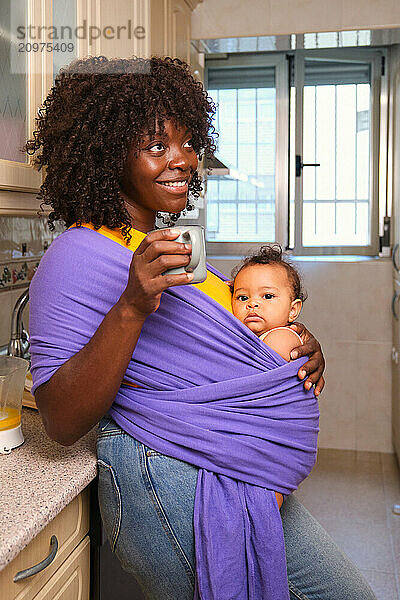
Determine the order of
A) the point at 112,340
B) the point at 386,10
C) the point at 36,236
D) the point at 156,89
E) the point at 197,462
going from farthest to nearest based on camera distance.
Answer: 1. the point at 386,10
2. the point at 36,236
3. the point at 156,89
4. the point at 197,462
5. the point at 112,340

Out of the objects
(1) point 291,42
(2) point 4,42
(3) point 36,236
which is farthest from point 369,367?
(2) point 4,42

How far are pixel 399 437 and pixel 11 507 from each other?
2.69 m

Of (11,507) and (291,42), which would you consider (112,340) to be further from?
(291,42)

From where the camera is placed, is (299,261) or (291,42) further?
(299,261)

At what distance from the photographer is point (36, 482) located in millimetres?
1121

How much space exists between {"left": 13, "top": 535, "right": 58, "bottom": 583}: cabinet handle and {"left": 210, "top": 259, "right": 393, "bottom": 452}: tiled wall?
2.78m

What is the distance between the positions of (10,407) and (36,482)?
0.21 metres

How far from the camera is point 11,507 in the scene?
40.1 inches

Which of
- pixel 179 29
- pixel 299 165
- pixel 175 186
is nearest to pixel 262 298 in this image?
pixel 175 186

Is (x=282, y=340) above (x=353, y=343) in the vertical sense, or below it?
above

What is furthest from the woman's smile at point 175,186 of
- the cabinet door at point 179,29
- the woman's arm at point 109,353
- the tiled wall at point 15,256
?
the cabinet door at point 179,29

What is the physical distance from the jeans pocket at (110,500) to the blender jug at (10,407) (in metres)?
0.20

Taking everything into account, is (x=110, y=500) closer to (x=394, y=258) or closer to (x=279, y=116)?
(x=394, y=258)

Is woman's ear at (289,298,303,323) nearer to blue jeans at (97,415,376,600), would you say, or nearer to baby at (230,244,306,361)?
baby at (230,244,306,361)
